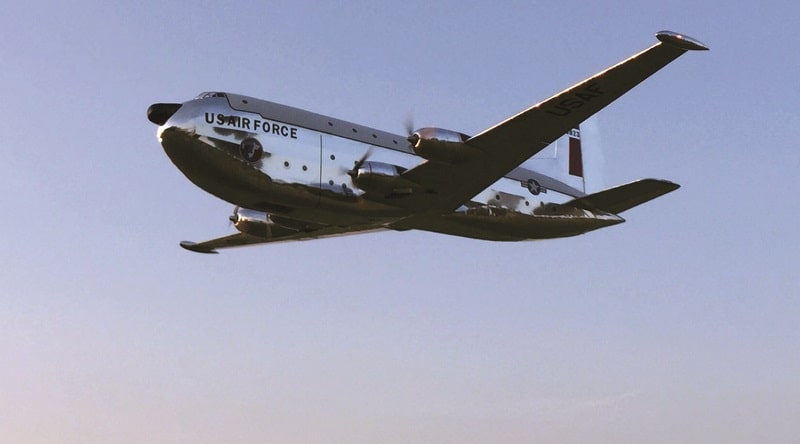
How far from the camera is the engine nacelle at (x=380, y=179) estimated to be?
34.6 meters

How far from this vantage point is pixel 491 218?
39.0 m

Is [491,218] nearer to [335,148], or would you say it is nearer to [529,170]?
[529,170]

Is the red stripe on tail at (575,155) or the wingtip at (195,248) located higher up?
the red stripe on tail at (575,155)

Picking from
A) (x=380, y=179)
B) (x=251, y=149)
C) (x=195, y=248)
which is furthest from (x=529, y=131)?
(x=195, y=248)

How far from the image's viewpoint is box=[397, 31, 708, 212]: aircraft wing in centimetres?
3053

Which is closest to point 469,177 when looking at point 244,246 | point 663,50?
point 663,50

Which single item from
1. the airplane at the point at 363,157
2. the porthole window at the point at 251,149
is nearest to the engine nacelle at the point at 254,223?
the airplane at the point at 363,157

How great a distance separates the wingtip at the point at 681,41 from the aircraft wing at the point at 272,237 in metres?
14.7

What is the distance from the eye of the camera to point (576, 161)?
4534cm

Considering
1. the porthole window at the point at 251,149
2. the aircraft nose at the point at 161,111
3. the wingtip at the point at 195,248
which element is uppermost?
the aircraft nose at the point at 161,111

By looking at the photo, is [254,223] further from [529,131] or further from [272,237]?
[529,131]

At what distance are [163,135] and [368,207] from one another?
7.73 m

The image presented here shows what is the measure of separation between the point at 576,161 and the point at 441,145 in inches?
536

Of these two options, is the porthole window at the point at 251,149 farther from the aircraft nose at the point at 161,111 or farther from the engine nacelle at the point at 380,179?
the engine nacelle at the point at 380,179
